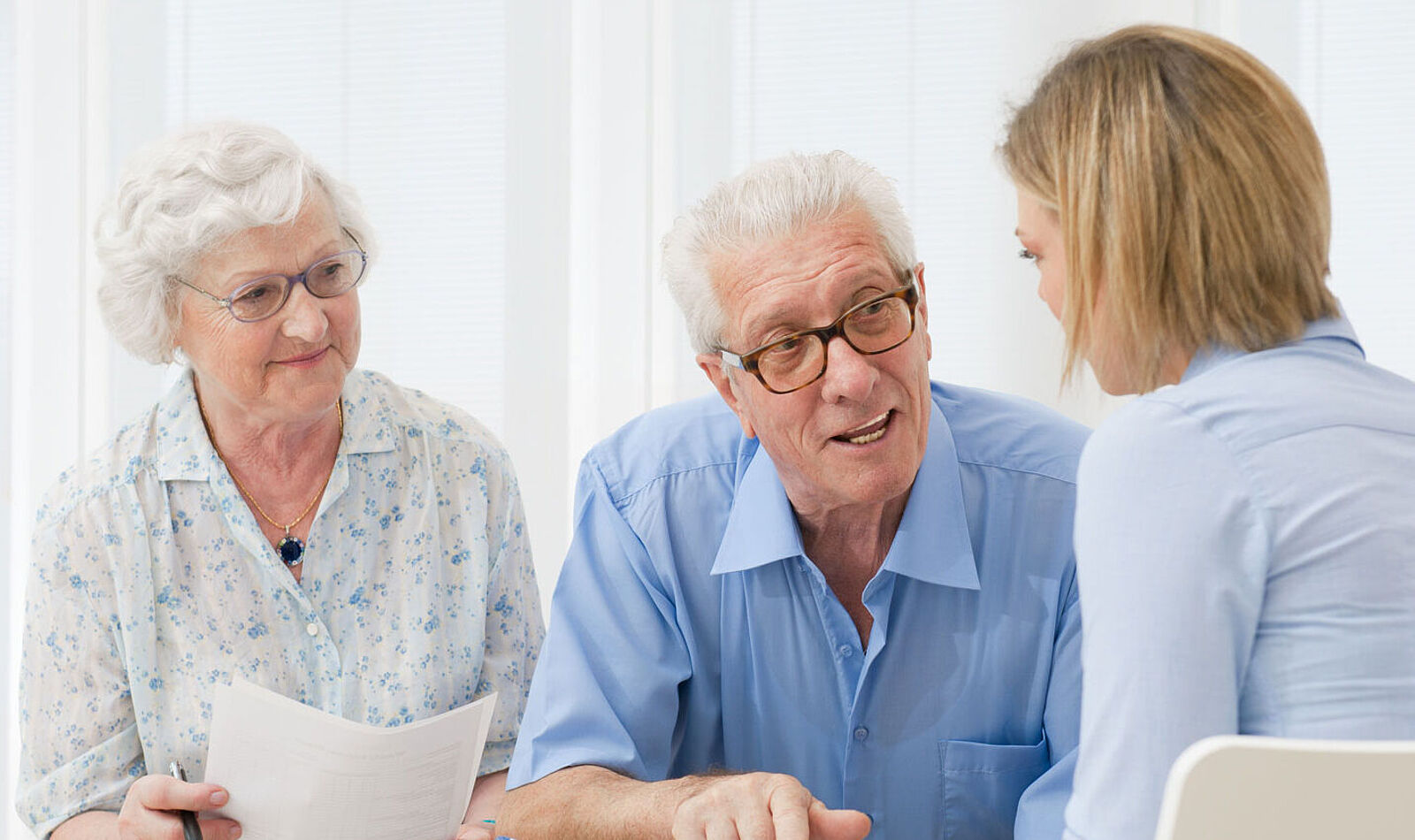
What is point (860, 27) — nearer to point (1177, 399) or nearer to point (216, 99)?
point (216, 99)

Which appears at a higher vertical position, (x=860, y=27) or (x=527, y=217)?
(x=860, y=27)

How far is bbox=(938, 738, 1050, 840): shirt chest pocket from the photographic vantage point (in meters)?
1.38

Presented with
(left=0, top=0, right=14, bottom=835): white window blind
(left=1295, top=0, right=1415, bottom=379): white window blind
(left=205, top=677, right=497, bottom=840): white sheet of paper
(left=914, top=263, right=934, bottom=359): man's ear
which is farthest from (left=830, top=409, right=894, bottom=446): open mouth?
(left=0, top=0, right=14, bottom=835): white window blind

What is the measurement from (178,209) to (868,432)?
3.27 ft

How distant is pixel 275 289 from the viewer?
169 cm

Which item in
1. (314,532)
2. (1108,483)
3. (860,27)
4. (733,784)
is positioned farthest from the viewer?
(860,27)

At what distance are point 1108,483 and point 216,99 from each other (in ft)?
8.19

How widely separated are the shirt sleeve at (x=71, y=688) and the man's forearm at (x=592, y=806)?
608mm

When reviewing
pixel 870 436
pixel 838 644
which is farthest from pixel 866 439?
pixel 838 644

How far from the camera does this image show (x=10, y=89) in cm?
279

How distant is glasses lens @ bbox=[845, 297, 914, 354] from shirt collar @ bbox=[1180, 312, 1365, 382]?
1.36 ft

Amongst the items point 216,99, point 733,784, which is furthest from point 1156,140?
point 216,99

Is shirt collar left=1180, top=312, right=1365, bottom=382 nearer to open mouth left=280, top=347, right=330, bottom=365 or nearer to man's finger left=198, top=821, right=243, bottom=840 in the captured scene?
open mouth left=280, top=347, right=330, bottom=365

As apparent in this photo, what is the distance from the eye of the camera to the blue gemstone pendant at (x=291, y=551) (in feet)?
5.65
